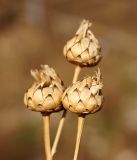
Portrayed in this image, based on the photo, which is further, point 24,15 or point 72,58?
point 24,15

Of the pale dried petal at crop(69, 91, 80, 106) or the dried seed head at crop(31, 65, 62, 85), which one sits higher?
the dried seed head at crop(31, 65, 62, 85)

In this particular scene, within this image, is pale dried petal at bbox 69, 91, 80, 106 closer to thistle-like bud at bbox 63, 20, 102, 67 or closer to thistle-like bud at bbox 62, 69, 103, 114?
thistle-like bud at bbox 62, 69, 103, 114

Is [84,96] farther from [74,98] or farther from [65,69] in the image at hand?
[65,69]

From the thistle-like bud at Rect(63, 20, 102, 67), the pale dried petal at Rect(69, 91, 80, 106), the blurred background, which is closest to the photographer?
the pale dried petal at Rect(69, 91, 80, 106)

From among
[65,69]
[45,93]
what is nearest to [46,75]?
[45,93]

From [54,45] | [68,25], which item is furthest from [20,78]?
[68,25]

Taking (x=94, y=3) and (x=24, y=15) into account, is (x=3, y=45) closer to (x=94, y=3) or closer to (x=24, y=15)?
(x=24, y=15)

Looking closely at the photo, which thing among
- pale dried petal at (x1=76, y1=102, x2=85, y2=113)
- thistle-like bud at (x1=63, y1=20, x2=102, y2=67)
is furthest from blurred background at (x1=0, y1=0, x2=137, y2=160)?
pale dried petal at (x1=76, y1=102, x2=85, y2=113)
